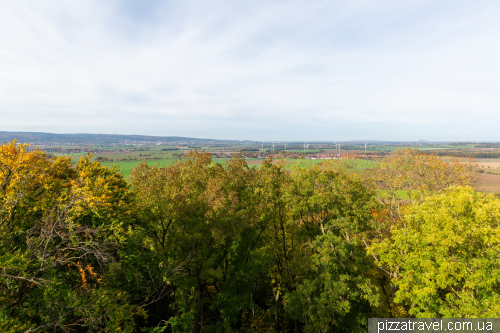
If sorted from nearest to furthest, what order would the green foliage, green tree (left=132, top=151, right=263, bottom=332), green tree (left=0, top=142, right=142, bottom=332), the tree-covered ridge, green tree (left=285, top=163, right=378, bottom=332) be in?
green tree (left=0, top=142, right=142, bottom=332) → the tree-covered ridge → the green foliage → green tree (left=132, top=151, right=263, bottom=332) → green tree (left=285, top=163, right=378, bottom=332)

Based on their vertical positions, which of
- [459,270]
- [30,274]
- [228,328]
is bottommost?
[228,328]

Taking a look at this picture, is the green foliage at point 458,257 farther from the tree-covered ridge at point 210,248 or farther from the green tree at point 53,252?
the green tree at point 53,252

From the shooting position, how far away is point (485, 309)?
12117 millimetres

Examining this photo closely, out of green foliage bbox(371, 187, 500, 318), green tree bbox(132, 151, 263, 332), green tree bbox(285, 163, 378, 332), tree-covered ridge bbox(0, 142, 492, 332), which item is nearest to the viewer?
tree-covered ridge bbox(0, 142, 492, 332)

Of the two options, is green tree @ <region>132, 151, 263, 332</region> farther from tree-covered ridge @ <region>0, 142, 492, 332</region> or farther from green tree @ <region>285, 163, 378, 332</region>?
green tree @ <region>285, 163, 378, 332</region>

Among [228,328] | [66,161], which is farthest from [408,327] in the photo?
[66,161]

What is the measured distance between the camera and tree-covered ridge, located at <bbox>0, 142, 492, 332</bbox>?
11328 millimetres

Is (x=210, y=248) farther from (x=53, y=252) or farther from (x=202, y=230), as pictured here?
(x=53, y=252)

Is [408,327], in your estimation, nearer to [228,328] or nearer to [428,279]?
[428,279]

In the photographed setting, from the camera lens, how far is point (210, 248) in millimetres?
16906

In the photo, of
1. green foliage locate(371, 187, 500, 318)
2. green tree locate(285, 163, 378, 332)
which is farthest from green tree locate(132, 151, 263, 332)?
green foliage locate(371, 187, 500, 318)

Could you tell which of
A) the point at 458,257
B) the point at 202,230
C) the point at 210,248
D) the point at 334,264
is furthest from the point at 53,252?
the point at 458,257

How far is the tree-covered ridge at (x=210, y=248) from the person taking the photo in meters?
11.3

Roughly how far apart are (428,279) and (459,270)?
1812mm
